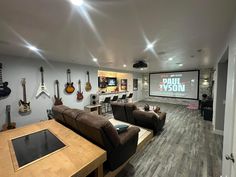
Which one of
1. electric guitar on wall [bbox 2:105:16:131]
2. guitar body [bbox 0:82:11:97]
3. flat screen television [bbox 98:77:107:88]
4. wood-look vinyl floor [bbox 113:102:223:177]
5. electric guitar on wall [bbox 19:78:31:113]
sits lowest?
wood-look vinyl floor [bbox 113:102:223:177]

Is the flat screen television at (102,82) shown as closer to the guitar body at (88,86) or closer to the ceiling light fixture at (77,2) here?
the guitar body at (88,86)

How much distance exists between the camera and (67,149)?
142 centimetres

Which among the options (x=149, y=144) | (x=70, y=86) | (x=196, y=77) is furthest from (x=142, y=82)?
(x=149, y=144)

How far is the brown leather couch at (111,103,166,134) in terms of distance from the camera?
3.49m

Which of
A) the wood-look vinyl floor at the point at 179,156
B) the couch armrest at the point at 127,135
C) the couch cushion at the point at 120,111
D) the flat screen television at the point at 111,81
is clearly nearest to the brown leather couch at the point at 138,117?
the couch cushion at the point at 120,111

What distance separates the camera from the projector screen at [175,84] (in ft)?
24.4

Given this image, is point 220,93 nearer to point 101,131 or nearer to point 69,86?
point 101,131

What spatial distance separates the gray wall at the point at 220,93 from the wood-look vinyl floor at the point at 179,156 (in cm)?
48

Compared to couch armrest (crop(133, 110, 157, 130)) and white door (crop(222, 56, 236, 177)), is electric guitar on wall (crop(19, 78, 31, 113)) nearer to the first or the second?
couch armrest (crop(133, 110, 157, 130))

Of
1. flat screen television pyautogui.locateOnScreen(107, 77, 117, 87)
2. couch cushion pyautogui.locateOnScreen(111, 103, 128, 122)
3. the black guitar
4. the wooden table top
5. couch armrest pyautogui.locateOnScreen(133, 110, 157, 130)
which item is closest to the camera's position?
the wooden table top

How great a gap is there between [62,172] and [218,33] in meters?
2.96

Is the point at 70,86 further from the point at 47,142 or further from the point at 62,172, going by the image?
the point at 62,172

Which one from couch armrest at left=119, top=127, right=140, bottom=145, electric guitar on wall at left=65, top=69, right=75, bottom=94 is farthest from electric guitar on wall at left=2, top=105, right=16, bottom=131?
couch armrest at left=119, top=127, right=140, bottom=145

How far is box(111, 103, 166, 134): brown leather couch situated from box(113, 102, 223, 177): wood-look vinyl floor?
1.12 ft
